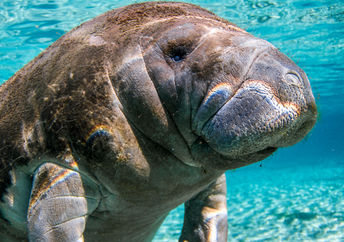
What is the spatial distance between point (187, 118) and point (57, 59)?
46.3 inches

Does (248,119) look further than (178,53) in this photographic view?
No

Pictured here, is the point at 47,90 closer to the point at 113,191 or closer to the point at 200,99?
the point at 113,191

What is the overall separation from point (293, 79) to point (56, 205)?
1.63 m

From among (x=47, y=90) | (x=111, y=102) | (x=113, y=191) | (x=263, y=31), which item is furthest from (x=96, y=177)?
(x=263, y=31)

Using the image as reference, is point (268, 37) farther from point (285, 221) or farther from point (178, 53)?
point (178, 53)

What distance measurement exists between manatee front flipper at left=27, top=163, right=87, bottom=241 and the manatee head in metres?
0.60

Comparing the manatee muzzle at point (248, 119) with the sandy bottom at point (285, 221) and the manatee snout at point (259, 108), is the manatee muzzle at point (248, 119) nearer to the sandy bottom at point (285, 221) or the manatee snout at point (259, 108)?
the manatee snout at point (259, 108)

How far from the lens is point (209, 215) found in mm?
3318

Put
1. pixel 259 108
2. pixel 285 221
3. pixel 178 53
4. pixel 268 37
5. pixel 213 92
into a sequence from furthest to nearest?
pixel 268 37
pixel 285 221
pixel 178 53
pixel 213 92
pixel 259 108

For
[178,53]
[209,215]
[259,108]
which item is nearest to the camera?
[259,108]

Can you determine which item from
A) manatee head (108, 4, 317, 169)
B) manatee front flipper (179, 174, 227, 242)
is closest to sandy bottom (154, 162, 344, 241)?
manatee front flipper (179, 174, 227, 242)

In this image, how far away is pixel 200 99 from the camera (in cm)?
178

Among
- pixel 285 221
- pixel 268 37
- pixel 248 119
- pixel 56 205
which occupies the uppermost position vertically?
pixel 248 119

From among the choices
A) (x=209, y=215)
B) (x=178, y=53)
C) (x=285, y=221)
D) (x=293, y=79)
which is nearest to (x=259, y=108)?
(x=293, y=79)
